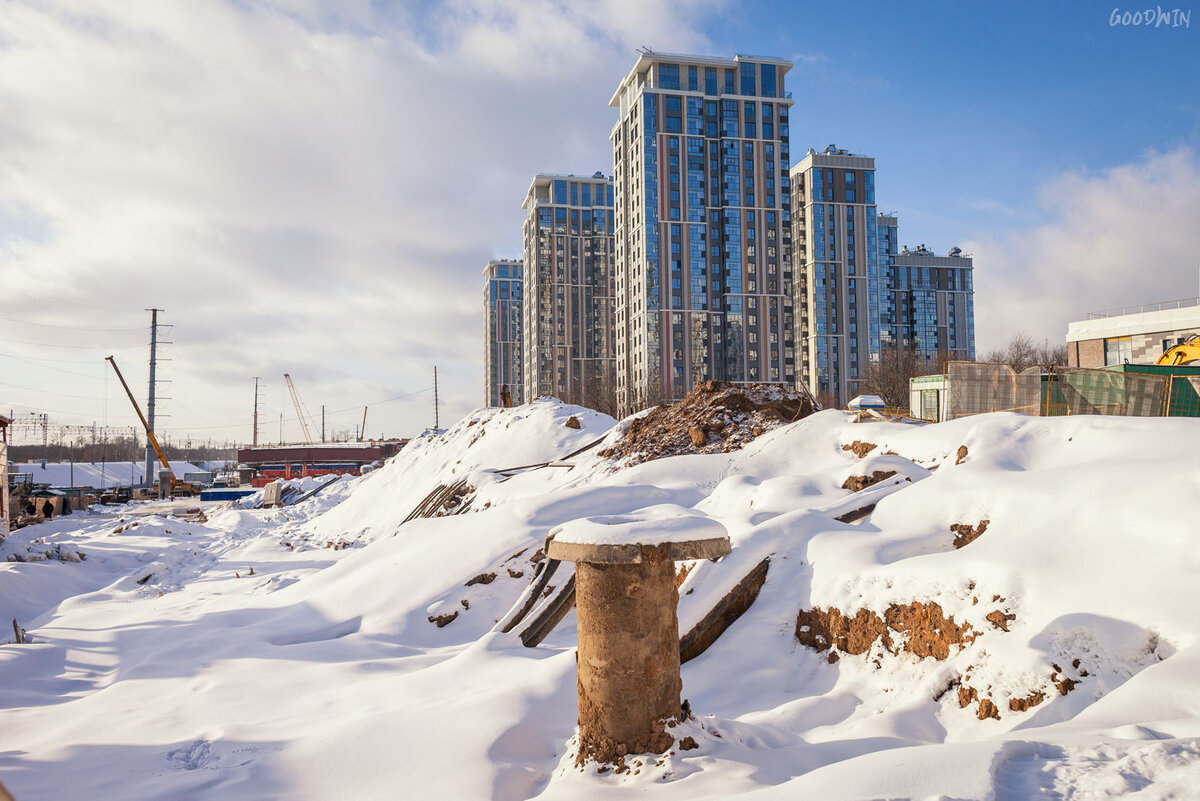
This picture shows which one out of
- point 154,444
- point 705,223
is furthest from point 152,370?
point 705,223

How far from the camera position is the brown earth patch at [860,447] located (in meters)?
9.99

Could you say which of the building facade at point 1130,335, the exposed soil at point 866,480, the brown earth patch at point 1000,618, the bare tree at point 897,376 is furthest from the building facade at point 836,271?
the brown earth patch at point 1000,618

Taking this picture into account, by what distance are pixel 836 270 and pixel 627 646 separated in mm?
80957

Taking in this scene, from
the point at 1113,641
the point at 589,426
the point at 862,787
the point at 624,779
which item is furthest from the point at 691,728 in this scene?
the point at 589,426

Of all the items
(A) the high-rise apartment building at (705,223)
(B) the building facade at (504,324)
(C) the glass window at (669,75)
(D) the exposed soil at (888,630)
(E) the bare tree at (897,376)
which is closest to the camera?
(D) the exposed soil at (888,630)

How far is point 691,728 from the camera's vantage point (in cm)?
380

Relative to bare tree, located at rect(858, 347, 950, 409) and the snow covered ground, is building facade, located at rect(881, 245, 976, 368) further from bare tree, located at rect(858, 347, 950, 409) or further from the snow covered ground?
the snow covered ground

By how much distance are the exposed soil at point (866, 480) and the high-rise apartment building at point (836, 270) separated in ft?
229

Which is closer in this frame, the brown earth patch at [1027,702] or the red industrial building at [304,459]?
the brown earth patch at [1027,702]

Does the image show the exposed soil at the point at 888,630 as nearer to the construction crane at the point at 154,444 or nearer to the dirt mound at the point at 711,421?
the dirt mound at the point at 711,421

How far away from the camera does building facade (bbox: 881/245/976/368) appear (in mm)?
92312

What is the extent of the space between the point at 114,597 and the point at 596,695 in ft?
37.7

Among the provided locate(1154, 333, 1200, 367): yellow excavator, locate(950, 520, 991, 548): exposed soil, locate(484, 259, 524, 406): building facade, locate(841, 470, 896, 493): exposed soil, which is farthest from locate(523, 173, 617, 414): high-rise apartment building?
locate(950, 520, 991, 548): exposed soil

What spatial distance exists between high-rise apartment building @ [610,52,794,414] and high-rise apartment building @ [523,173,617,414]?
63.4ft
